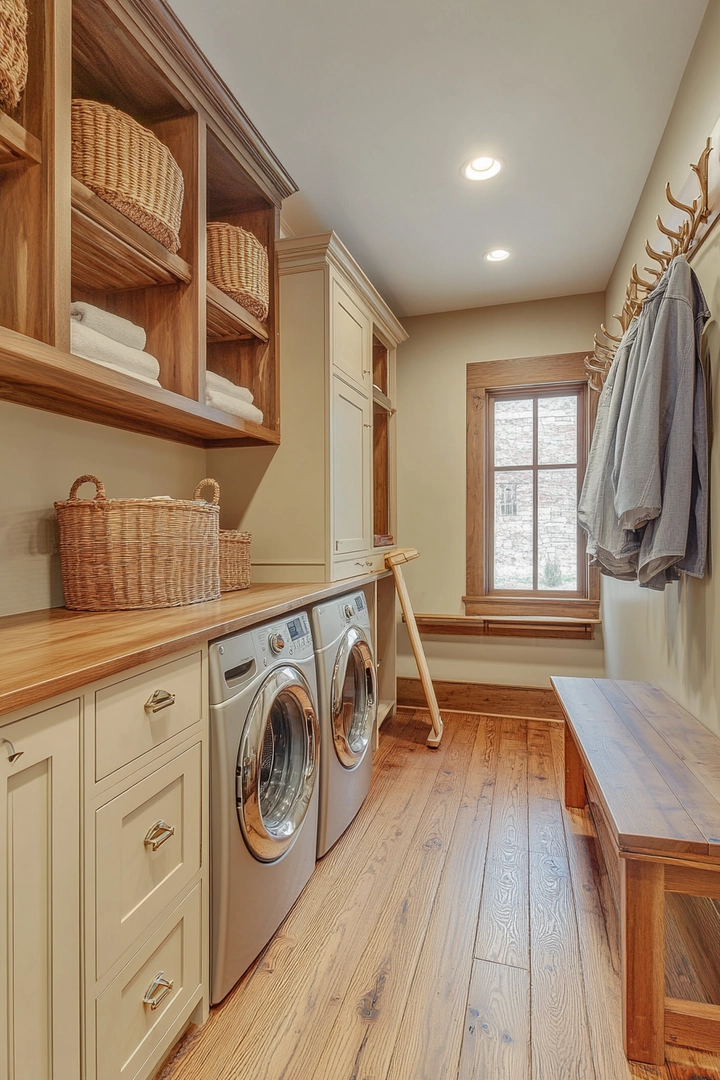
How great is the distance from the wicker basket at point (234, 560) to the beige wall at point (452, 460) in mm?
1771

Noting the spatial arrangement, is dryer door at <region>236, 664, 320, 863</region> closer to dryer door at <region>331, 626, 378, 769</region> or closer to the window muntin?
dryer door at <region>331, 626, 378, 769</region>

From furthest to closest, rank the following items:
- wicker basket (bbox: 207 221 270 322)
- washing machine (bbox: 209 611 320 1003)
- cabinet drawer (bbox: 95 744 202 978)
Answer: wicker basket (bbox: 207 221 270 322) → washing machine (bbox: 209 611 320 1003) → cabinet drawer (bbox: 95 744 202 978)

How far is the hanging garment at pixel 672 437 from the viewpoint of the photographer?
1.51 m

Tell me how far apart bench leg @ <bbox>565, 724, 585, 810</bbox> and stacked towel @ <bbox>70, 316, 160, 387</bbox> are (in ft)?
6.49

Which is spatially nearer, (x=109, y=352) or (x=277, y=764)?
(x=109, y=352)

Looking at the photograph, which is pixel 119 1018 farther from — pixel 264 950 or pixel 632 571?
pixel 632 571

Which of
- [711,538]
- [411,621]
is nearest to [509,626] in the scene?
[411,621]

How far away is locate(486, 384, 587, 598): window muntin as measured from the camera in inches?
133

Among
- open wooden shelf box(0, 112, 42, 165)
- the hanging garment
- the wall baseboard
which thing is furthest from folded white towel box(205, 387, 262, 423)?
the wall baseboard

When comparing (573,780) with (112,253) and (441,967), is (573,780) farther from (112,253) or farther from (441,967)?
(112,253)

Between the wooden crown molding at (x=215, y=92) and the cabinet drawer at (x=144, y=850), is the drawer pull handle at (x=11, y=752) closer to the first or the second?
the cabinet drawer at (x=144, y=850)

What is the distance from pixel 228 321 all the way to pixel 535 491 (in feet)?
7.10

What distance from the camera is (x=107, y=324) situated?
1391mm

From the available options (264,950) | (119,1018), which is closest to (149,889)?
(119,1018)
